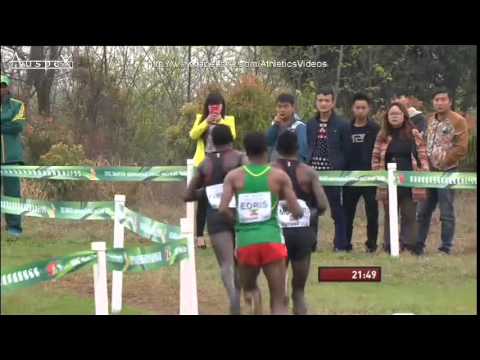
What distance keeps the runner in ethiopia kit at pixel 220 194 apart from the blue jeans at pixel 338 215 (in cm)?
338

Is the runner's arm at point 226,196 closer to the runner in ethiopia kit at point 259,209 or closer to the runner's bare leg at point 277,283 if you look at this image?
the runner in ethiopia kit at point 259,209

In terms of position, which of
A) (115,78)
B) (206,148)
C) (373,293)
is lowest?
(373,293)

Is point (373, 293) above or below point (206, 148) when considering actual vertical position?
below

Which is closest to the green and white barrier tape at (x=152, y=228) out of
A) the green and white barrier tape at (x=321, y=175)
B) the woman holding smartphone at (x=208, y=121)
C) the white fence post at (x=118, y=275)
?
the white fence post at (x=118, y=275)

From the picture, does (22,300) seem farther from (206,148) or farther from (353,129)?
(353,129)

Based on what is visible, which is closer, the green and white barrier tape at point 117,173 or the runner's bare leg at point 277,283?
the runner's bare leg at point 277,283

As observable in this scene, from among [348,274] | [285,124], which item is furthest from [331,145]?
[348,274]

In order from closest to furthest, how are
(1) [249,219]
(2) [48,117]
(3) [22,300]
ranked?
(1) [249,219] → (3) [22,300] → (2) [48,117]

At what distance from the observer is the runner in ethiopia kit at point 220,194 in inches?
314

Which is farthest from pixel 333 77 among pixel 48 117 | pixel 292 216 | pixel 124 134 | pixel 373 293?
pixel 292 216

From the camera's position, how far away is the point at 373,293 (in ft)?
30.5

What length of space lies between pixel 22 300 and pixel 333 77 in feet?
28.3

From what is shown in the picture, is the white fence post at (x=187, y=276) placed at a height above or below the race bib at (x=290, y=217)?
below

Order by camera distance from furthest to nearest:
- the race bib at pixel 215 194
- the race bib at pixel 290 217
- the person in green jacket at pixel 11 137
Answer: the person in green jacket at pixel 11 137, the race bib at pixel 215 194, the race bib at pixel 290 217
